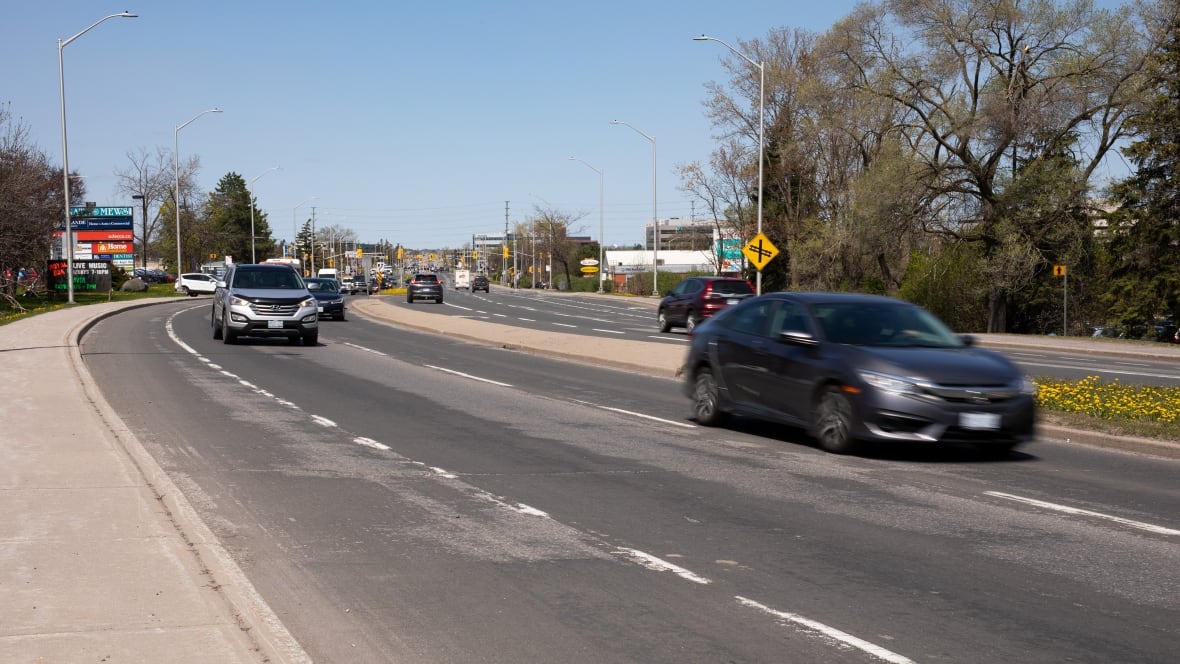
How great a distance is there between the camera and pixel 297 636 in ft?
18.2

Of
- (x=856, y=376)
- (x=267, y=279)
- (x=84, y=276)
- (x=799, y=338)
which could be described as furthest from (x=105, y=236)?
(x=856, y=376)

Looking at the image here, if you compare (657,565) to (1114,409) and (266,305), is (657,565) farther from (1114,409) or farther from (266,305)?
(266,305)

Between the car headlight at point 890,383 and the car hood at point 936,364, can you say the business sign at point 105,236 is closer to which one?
the car hood at point 936,364

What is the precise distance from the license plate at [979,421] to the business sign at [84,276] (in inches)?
2126

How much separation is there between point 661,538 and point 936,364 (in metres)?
4.37

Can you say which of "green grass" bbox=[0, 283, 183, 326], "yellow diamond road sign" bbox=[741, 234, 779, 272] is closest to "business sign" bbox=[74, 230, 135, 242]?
"green grass" bbox=[0, 283, 183, 326]

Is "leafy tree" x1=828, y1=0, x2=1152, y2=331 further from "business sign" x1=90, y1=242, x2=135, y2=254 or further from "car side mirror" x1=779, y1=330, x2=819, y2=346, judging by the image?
"business sign" x1=90, y1=242, x2=135, y2=254

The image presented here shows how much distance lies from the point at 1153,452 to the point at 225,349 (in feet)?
65.5

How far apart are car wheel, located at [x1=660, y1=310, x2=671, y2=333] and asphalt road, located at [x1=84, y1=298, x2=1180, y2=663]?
20692 mm

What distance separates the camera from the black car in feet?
35.0

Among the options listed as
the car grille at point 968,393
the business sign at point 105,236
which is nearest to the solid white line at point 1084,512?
the car grille at point 968,393

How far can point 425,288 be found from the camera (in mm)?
63219

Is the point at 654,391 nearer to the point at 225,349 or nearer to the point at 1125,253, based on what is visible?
the point at 225,349

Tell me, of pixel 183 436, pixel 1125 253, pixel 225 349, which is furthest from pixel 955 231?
pixel 183 436
